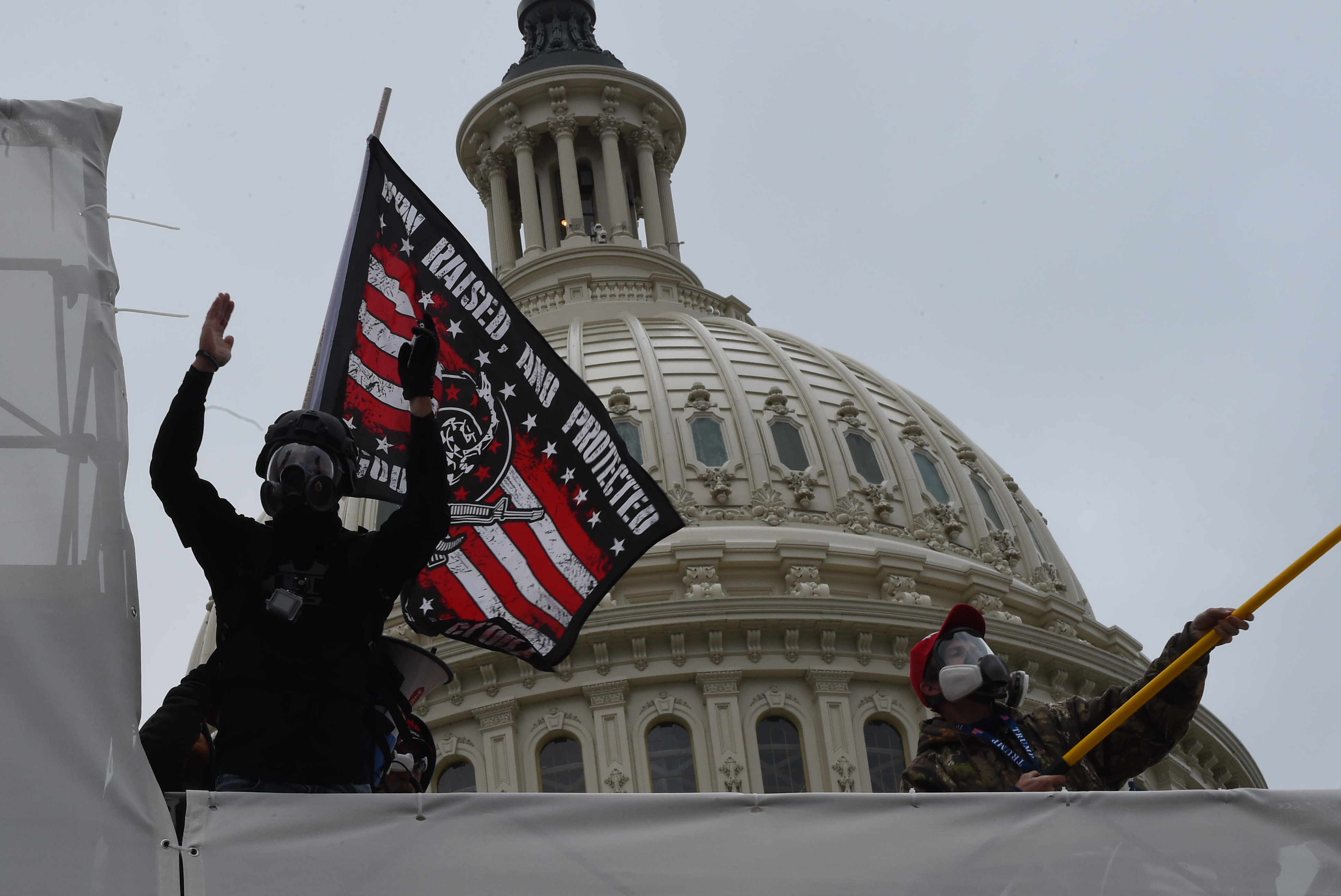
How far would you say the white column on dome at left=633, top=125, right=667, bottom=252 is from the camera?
68.6 meters

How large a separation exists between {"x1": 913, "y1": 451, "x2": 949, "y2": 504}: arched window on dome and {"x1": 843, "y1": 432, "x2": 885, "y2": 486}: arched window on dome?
3.97ft

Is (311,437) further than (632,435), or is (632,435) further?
(632,435)

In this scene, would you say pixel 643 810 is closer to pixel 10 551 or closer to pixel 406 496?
pixel 406 496

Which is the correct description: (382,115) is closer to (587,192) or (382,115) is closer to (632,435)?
(632,435)

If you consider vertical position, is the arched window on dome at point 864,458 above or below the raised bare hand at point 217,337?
above

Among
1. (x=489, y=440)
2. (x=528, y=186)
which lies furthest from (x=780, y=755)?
(x=489, y=440)

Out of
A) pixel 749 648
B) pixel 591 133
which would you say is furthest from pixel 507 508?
pixel 591 133

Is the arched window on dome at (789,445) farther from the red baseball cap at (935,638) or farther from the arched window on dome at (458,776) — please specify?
the red baseball cap at (935,638)

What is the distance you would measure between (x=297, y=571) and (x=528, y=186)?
6022cm

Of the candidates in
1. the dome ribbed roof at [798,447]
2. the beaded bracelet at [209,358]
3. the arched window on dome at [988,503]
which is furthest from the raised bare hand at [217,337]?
the arched window on dome at [988,503]

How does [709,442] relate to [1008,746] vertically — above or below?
above

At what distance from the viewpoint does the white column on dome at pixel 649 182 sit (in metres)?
68.6

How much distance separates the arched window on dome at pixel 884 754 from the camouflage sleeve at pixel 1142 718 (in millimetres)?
36759

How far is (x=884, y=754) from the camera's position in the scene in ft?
155
